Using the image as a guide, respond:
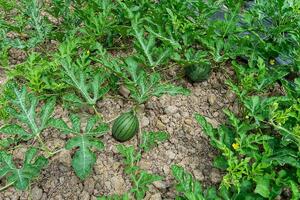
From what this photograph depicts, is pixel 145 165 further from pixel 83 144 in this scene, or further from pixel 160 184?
pixel 83 144

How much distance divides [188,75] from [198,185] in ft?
3.56

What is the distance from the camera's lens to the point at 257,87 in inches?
122

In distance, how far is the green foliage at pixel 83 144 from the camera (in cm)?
255

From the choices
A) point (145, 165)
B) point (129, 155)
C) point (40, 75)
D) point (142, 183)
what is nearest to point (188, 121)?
point (145, 165)

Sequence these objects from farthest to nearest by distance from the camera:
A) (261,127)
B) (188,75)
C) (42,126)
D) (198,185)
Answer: (188,75) < (261,127) < (42,126) < (198,185)

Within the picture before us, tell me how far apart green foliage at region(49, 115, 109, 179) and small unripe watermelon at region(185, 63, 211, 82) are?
918mm

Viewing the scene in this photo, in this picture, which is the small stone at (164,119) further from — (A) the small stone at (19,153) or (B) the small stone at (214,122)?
(A) the small stone at (19,153)

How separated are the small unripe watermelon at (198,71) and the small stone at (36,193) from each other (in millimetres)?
1438

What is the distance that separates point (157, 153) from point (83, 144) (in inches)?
22.2

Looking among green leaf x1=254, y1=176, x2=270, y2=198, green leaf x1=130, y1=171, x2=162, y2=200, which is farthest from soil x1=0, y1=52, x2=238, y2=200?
green leaf x1=254, y1=176, x2=270, y2=198

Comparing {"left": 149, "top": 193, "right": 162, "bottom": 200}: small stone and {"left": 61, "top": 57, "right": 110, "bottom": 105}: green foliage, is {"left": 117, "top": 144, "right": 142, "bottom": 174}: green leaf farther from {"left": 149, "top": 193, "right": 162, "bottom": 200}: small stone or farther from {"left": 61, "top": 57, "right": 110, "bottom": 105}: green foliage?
{"left": 61, "top": 57, "right": 110, "bottom": 105}: green foliage

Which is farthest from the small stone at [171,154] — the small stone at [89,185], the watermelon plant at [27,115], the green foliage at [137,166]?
the watermelon plant at [27,115]

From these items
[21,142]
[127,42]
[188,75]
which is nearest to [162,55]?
[188,75]

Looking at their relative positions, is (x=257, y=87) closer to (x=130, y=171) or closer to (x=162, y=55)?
(x=162, y=55)
